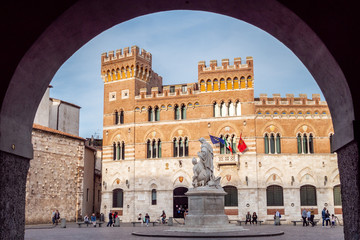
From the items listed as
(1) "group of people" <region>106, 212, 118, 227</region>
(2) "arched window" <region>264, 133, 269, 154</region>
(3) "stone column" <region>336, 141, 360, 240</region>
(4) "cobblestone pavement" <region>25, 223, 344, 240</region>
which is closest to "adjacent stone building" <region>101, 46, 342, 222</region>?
(2) "arched window" <region>264, 133, 269, 154</region>

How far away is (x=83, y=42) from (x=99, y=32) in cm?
29

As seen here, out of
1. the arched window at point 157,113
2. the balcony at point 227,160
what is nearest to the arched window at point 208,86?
the arched window at point 157,113

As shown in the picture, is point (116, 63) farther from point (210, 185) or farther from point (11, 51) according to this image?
point (11, 51)

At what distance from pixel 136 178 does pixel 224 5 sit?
38723 millimetres

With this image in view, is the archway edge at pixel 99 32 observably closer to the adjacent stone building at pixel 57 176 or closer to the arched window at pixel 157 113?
the adjacent stone building at pixel 57 176

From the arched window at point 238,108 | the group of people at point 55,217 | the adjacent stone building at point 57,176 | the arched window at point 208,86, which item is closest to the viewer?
the group of people at point 55,217

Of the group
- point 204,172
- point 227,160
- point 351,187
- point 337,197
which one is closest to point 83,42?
point 351,187

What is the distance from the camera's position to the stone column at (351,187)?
5.16 meters

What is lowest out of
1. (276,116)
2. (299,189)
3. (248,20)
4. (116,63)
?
(299,189)

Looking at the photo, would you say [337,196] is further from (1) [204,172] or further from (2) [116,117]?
(2) [116,117]

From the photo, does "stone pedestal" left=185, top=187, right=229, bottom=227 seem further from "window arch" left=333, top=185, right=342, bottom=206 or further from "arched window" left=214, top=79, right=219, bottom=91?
"arched window" left=214, top=79, right=219, bottom=91

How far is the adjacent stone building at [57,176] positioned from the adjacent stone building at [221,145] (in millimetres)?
3030

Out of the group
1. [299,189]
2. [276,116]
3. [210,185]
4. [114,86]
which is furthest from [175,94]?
[210,185]

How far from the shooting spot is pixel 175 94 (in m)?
44.1
